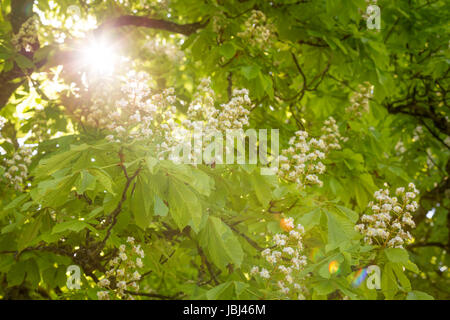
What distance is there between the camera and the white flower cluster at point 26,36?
404 centimetres

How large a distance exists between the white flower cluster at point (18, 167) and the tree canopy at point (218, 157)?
0.08ft

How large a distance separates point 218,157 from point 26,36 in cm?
312

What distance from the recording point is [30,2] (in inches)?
179

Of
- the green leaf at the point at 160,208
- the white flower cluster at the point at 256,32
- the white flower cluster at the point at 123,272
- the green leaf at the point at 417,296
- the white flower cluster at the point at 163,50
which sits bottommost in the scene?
the green leaf at the point at 417,296

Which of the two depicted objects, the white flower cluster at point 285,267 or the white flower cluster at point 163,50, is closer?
the white flower cluster at point 285,267

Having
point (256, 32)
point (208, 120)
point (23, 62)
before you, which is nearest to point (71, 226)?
point (208, 120)

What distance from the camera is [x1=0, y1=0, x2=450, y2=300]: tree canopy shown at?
1938 mm

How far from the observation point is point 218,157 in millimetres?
2154

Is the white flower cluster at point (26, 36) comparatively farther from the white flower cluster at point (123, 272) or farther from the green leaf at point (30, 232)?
the white flower cluster at point (123, 272)

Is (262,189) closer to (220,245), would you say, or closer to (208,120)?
(220,245)

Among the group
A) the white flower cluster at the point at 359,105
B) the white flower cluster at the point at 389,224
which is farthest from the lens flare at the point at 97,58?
the white flower cluster at the point at 389,224

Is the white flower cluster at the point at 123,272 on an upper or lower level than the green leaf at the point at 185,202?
lower
